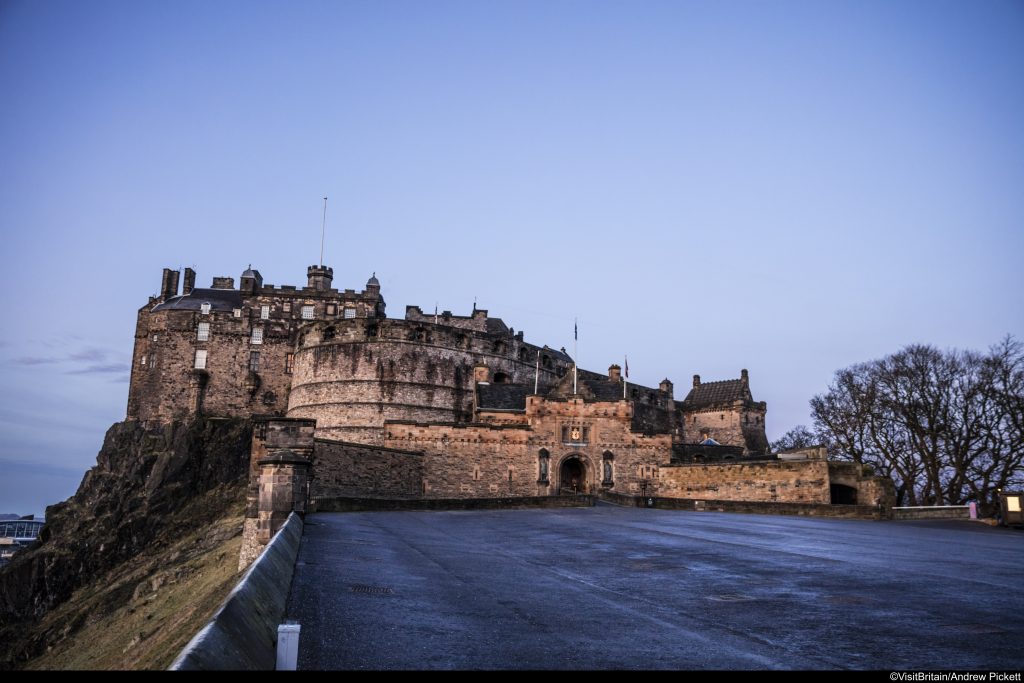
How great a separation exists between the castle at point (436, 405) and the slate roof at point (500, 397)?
Result: 10cm

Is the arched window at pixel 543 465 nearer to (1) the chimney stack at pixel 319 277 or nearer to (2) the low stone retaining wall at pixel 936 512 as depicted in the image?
(2) the low stone retaining wall at pixel 936 512

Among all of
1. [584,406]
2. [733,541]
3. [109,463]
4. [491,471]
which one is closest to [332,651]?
[733,541]

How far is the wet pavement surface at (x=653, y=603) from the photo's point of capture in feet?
16.5

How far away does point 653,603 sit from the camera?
7371 mm

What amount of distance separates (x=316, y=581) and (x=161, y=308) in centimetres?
4965

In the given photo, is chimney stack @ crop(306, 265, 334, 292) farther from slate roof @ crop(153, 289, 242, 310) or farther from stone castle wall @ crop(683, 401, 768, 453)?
stone castle wall @ crop(683, 401, 768, 453)

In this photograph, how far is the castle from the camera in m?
32.1

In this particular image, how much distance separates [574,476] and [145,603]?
20.4 m

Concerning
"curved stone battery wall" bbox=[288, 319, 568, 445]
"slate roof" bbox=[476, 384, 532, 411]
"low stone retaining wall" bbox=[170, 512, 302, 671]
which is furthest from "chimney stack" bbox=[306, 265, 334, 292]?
"low stone retaining wall" bbox=[170, 512, 302, 671]

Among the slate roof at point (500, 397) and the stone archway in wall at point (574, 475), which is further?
the slate roof at point (500, 397)

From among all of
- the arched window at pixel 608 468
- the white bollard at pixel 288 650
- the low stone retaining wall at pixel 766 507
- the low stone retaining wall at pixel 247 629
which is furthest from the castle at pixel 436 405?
the white bollard at pixel 288 650

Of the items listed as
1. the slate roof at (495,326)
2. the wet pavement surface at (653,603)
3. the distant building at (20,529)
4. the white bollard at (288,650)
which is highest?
the slate roof at (495,326)

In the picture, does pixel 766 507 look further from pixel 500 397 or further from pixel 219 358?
pixel 219 358
